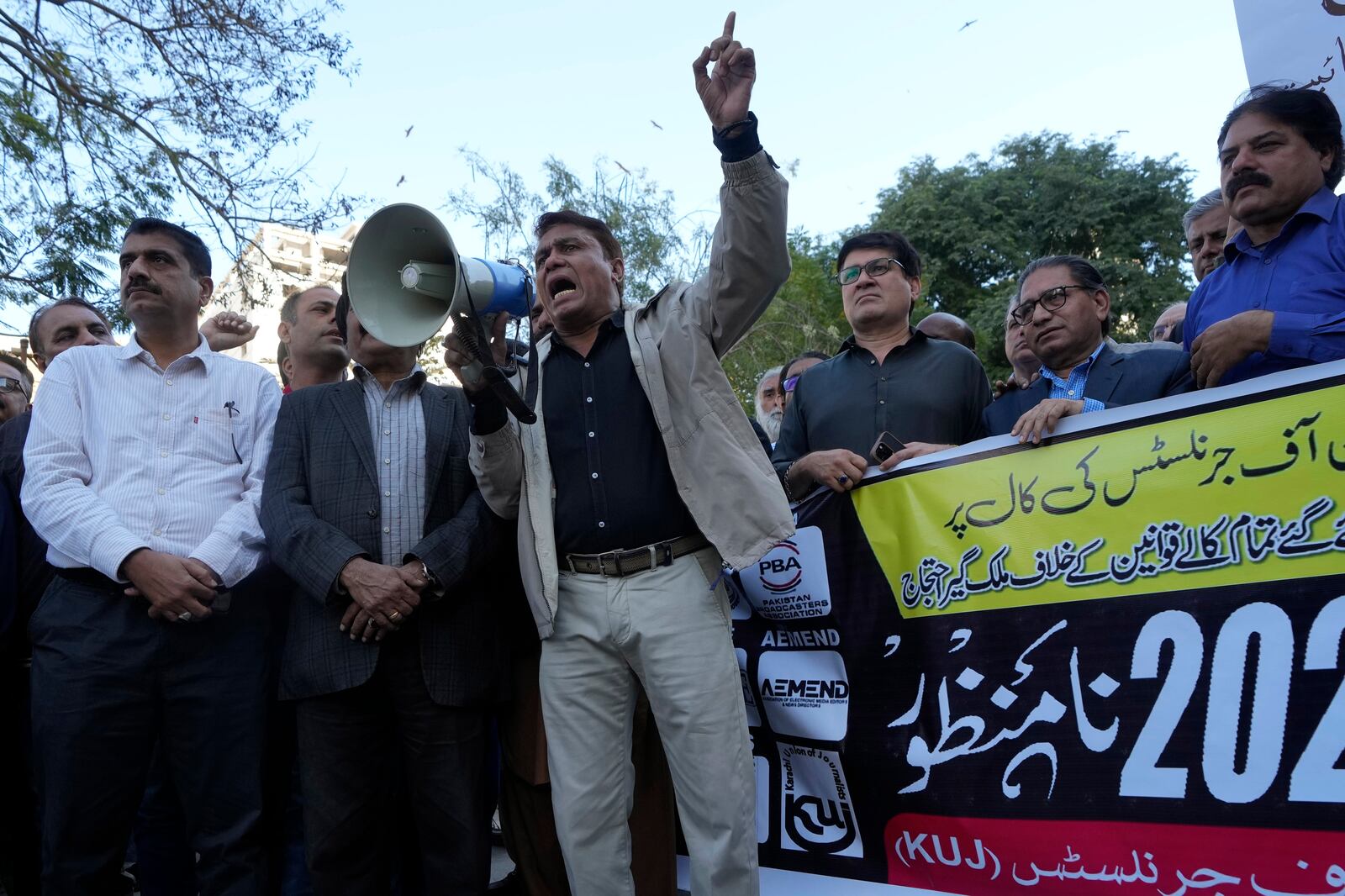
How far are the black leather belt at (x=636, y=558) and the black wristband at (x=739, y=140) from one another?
1.10 meters

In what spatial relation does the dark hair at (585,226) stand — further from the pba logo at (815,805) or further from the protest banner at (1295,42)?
the protest banner at (1295,42)

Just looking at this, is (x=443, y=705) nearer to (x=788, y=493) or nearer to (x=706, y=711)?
(x=706, y=711)

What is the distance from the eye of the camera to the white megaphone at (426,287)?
278cm

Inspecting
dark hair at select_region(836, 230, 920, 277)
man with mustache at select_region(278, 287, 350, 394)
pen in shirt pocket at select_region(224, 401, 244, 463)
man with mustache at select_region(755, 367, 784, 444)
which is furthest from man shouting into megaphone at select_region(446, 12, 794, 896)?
man with mustache at select_region(755, 367, 784, 444)

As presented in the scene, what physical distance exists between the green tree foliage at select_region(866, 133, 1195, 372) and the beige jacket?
74.2 ft

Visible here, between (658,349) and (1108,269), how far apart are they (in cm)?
2568

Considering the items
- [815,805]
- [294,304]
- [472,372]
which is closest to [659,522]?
[472,372]

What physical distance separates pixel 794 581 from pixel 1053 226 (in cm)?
2660

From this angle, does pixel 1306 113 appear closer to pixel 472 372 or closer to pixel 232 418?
pixel 472 372

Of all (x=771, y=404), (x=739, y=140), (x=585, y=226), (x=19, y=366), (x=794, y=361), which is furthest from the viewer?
(x=771, y=404)

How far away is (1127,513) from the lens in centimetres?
280

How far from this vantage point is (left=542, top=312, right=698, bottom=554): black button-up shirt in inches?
114

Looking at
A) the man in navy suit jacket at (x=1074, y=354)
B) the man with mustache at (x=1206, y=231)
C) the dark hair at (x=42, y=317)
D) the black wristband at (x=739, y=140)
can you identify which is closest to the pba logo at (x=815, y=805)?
the man in navy suit jacket at (x=1074, y=354)

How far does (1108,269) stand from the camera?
1009 inches
